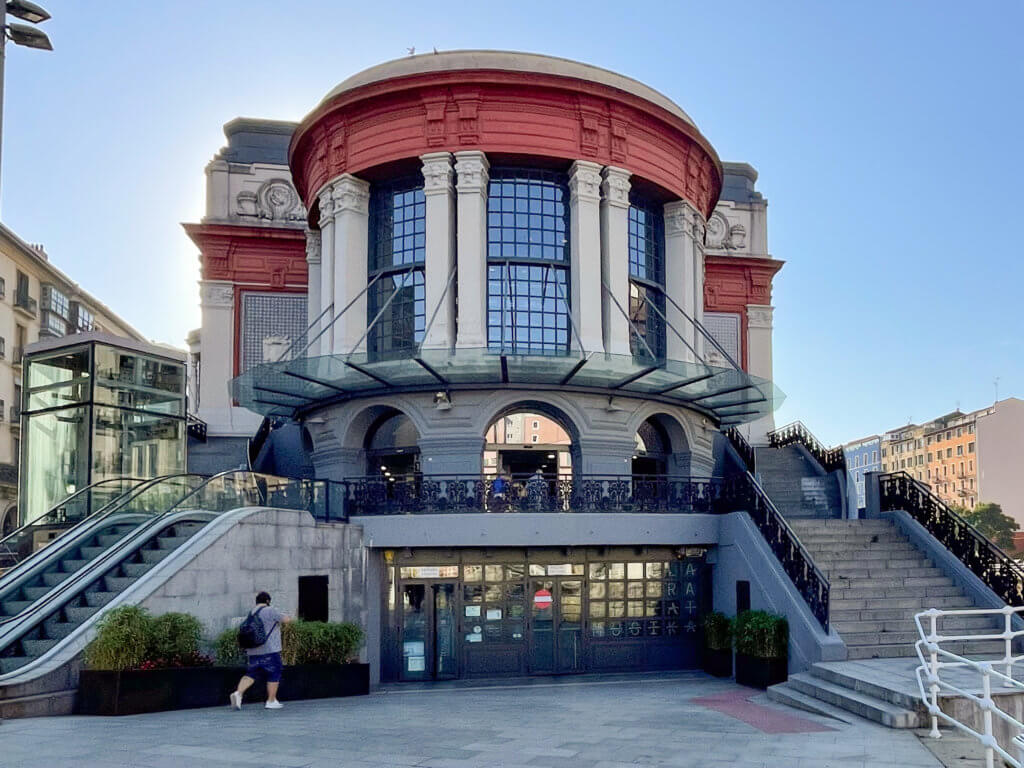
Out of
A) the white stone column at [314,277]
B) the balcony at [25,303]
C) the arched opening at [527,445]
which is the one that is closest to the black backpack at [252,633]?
the arched opening at [527,445]

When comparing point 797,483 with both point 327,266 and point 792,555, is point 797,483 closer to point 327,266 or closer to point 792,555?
point 792,555

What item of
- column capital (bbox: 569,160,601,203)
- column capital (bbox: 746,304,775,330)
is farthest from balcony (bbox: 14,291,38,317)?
column capital (bbox: 569,160,601,203)

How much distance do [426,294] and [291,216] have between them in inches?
608

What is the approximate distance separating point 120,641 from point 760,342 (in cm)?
3076

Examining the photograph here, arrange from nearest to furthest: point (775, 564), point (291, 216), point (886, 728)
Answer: point (886, 728) < point (775, 564) < point (291, 216)

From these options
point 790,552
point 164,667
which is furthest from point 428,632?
point 164,667

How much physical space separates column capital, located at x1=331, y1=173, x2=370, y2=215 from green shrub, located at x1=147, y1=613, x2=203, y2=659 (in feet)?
43.0

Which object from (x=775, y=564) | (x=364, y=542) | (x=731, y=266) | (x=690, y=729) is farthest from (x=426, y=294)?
(x=731, y=266)

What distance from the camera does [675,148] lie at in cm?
2636

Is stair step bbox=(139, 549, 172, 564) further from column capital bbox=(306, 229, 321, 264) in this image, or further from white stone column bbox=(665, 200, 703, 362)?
white stone column bbox=(665, 200, 703, 362)

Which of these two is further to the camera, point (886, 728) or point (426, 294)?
point (426, 294)

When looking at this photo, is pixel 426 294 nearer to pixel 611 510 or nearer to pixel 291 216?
pixel 611 510

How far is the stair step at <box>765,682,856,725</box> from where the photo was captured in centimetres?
1364

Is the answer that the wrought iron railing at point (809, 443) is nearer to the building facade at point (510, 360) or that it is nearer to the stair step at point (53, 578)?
the building facade at point (510, 360)
